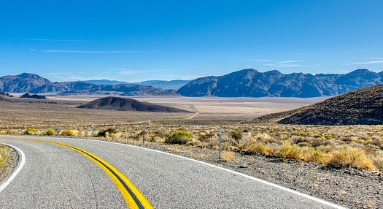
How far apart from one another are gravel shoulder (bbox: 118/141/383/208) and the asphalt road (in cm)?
57

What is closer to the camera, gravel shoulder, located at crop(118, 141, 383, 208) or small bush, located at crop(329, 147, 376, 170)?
gravel shoulder, located at crop(118, 141, 383, 208)

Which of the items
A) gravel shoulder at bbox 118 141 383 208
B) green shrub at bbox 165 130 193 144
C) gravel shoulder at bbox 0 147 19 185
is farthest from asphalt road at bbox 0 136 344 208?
green shrub at bbox 165 130 193 144

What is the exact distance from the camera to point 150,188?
652 centimetres

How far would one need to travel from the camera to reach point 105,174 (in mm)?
8039

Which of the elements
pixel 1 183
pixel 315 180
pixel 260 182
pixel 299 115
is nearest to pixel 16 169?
pixel 1 183

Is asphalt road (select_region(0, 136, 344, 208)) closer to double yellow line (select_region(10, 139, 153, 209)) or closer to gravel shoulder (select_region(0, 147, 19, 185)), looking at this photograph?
double yellow line (select_region(10, 139, 153, 209))

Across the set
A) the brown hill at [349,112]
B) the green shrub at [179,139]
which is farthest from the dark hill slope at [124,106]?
the green shrub at [179,139]

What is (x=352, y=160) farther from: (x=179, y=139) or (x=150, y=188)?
(x=179, y=139)

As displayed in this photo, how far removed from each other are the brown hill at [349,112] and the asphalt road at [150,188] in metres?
40.5

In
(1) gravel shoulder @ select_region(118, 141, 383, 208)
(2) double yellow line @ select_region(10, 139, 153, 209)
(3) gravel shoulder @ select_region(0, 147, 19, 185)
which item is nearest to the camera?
(2) double yellow line @ select_region(10, 139, 153, 209)

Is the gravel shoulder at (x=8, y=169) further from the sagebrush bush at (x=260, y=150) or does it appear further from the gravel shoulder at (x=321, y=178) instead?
the sagebrush bush at (x=260, y=150)

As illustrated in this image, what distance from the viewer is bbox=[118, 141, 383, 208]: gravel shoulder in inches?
237

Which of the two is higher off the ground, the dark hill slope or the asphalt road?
the asphalt road

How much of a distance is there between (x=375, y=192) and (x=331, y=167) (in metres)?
2.86
